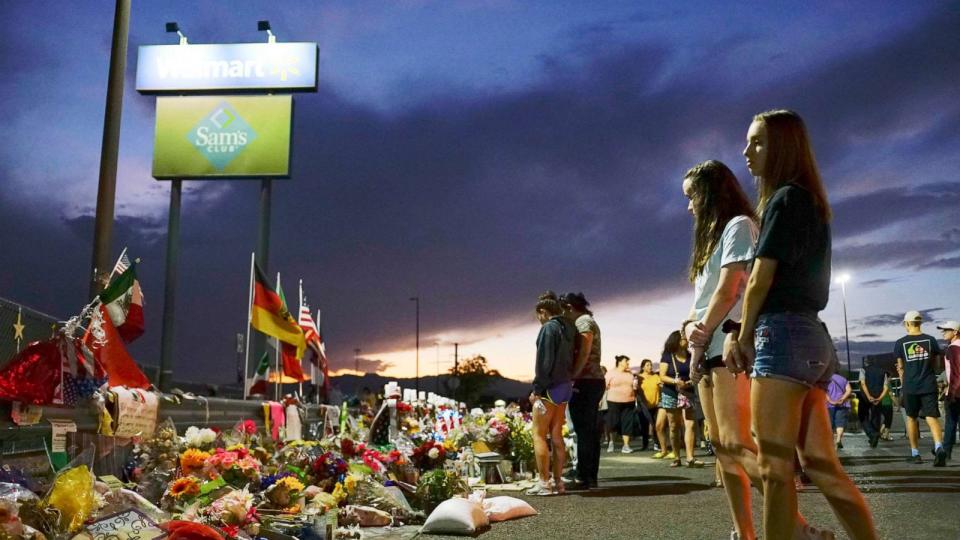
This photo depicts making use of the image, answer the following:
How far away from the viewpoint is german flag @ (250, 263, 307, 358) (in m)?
13.4

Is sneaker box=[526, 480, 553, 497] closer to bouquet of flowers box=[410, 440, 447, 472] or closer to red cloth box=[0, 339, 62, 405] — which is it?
bouquet of flowers box=[410, 440, 447, 472]

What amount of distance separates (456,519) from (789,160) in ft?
12.0

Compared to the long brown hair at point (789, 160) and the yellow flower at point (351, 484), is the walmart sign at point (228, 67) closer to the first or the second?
the yellow flower at point (351, 484)

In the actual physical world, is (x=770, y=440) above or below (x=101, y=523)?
above

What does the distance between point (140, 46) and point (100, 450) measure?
27.7 meters

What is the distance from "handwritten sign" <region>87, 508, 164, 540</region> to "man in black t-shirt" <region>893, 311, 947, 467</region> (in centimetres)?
962

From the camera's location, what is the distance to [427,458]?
28.9 feet

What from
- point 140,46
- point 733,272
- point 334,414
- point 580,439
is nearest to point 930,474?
point 580,439

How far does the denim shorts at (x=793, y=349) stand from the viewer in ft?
10.6

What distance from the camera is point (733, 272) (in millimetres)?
3990

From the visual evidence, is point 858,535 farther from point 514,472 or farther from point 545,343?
point 514,472

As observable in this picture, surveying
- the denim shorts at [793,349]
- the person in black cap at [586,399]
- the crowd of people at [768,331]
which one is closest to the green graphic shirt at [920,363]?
the person in black cap at [586,399]

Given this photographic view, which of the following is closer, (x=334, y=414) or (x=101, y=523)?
(x=101, y=523)

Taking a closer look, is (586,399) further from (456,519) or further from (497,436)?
(456,519)
